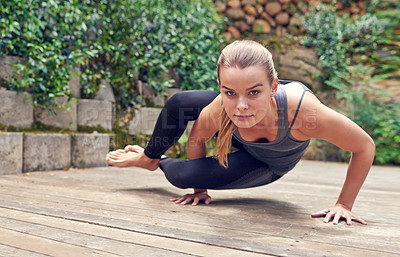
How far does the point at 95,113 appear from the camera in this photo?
357cm

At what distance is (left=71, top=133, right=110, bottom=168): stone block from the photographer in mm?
3330

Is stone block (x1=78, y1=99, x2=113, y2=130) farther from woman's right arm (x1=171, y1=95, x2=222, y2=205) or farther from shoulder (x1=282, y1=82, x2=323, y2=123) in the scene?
shoulder (x1=282, y1=82, x2=323, y2=123)

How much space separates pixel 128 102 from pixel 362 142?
2.71m

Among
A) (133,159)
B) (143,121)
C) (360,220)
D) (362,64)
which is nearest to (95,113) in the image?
(143,121)

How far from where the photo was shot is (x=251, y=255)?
1.12 meters

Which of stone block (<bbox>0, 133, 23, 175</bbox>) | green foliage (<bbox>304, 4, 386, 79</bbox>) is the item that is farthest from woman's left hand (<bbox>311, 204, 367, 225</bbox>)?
green foliage (<bbox>304, 4, 386, 79</bbox>)

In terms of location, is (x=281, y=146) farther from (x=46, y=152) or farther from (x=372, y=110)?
(x=372, y=110)

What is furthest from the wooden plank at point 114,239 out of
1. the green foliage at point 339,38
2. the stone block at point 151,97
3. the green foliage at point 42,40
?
the green foliage at point 339,38

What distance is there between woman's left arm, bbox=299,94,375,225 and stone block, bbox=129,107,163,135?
99.0 inches

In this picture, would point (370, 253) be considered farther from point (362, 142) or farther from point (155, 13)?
point (155, 13)

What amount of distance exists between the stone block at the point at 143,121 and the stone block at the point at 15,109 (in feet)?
3.53

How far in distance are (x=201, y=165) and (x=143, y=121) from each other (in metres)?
2.11

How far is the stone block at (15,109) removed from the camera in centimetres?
288

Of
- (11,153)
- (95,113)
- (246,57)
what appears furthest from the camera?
(95,113)
